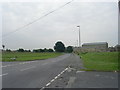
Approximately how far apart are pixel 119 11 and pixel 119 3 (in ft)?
1.98

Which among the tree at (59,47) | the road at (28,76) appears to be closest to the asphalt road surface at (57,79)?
the road at (28,76)

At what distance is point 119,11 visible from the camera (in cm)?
1449

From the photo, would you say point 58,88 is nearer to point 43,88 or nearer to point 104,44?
point 43,88

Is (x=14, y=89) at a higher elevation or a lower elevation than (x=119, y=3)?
lower

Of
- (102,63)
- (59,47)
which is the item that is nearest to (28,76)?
(102,63)

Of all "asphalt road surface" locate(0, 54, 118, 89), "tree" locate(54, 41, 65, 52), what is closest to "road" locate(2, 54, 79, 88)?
"asphalt road surface" locate(0, 54, 118, 89)

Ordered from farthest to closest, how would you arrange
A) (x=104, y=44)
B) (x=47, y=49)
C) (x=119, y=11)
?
(x=104, y=44), (x=47, y=49), (x=119, y=11)

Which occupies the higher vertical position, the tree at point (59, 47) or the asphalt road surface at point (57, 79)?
the tree at point (59, 47)

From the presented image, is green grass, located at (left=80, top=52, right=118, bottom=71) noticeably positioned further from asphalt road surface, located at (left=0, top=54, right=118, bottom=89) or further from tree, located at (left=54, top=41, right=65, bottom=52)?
tree, located at (left=54, top=41, right=65, bottom=52)

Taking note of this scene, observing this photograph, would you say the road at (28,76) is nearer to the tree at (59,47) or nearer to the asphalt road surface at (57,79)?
the asphalt road surface at (57,79)

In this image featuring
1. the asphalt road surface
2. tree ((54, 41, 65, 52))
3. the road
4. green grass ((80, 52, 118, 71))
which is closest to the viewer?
the asphalt road surface

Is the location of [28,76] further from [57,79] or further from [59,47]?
[59,47]

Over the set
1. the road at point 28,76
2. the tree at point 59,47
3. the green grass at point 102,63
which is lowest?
the green grass at point 102,63

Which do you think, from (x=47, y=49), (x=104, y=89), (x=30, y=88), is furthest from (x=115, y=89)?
(x=47, y=49)
